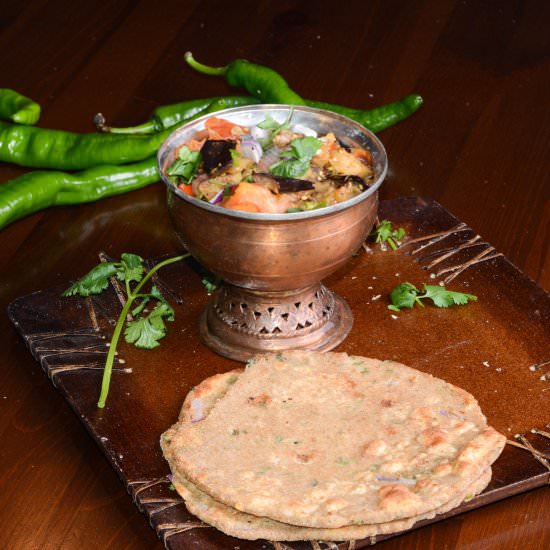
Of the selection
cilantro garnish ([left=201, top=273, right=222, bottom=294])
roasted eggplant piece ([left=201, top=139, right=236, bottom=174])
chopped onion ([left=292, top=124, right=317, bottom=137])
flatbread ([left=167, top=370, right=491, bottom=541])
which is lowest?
cilantro garnish ([left=201, top=273, right=222, bottom=294])

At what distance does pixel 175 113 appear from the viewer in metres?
5.39

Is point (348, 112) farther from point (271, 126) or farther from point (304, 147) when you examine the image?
point (304, 147)

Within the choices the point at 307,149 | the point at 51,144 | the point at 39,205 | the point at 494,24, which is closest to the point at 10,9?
the point at 51,144

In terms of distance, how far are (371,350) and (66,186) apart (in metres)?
1.72

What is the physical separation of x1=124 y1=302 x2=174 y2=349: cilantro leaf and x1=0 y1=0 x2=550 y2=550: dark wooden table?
342 millimetres

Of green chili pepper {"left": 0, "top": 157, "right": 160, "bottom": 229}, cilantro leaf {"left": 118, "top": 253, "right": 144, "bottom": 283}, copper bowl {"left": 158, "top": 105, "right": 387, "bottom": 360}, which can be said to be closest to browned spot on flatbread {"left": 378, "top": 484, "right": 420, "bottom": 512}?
copper bowl {"left": 158, "top": 105, "right": 387, "bottom": 360}

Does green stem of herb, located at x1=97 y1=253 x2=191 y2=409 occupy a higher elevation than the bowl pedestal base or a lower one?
lower

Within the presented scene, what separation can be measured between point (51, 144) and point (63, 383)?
1728mm

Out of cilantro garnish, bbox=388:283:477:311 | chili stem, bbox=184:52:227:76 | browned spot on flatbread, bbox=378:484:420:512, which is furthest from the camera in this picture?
chili stem, bbox=184:52:227:76

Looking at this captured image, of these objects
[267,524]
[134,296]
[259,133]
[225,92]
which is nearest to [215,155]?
[259,133]

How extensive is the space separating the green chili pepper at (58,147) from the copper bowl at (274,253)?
1215mm

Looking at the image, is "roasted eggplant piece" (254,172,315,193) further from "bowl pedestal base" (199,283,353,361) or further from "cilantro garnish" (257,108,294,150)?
"bowl pedestal base" (199,283,353,361)

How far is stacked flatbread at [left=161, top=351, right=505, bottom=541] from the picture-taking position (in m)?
3.07

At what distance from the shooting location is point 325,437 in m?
3.31
